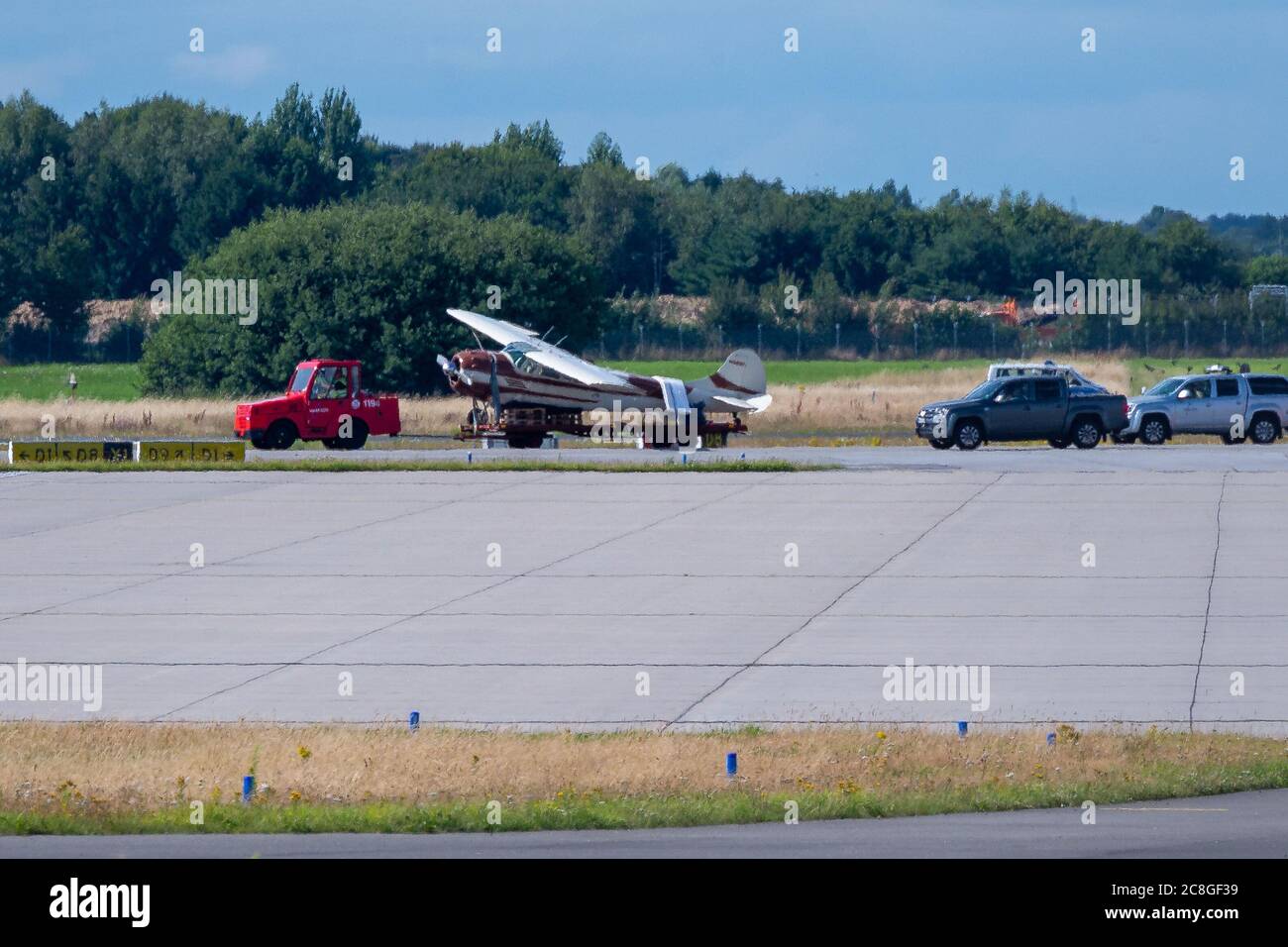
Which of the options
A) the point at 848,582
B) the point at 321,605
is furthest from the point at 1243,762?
the point at 321,605

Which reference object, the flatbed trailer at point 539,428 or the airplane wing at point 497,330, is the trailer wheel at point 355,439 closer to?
the flatbed trailer at point 539,428

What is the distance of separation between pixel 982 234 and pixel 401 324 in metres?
60.7

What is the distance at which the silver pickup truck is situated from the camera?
151 feet

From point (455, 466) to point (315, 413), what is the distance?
793 cm

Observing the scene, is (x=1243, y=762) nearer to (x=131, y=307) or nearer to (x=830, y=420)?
(x=830, y=420)

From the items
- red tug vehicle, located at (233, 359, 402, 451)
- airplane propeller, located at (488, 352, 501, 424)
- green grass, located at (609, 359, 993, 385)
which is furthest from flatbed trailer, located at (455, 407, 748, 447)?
green grass, located at (609, 359, 993, 385)

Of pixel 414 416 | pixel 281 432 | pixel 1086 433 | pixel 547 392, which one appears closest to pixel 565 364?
pixel 547 392

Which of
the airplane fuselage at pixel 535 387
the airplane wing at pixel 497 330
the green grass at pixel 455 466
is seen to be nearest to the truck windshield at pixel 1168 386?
the green grass at pixel 455 466

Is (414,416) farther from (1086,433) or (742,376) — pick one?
(1086,433)

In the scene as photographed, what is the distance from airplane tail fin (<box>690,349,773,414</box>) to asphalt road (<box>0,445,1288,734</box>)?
10.7 m

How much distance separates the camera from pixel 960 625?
18953 mm

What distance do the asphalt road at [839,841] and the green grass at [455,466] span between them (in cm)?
2667

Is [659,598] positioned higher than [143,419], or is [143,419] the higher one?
[143,419]

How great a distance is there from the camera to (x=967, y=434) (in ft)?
145
